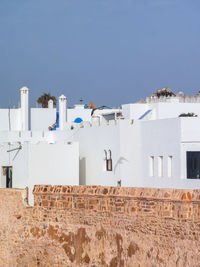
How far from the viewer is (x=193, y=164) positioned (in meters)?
21.3

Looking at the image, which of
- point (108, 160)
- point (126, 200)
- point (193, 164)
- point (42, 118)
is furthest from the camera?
point (42, 118)

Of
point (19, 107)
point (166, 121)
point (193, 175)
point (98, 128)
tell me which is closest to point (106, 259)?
point (193, 175)

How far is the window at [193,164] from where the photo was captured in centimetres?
2109

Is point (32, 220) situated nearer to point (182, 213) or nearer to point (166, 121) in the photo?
point (182, 213)

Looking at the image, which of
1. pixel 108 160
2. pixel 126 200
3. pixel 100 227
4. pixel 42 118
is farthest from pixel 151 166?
pixel 42 118

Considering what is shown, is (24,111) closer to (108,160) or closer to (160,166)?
(108,160)

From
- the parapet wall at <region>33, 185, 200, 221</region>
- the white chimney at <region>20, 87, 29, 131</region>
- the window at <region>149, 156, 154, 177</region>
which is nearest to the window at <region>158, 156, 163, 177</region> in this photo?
the window at <region>149, 156, 154, 177</region>

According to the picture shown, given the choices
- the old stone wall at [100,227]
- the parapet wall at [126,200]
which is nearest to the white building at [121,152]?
the old stone wall at [100,227]

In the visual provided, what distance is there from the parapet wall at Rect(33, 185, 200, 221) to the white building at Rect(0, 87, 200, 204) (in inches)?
295

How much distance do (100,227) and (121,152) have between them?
12.0m

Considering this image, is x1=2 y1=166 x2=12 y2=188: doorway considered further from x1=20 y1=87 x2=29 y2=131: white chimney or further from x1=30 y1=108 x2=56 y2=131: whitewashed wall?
x1=30 y1=108 x2=56 y2=131: whitewashed wall

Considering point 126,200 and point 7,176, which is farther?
point 7,176

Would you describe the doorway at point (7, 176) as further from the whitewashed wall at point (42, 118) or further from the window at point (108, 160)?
the whitewashed wall at point (42, 118)

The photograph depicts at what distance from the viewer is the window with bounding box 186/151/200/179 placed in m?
21.1
